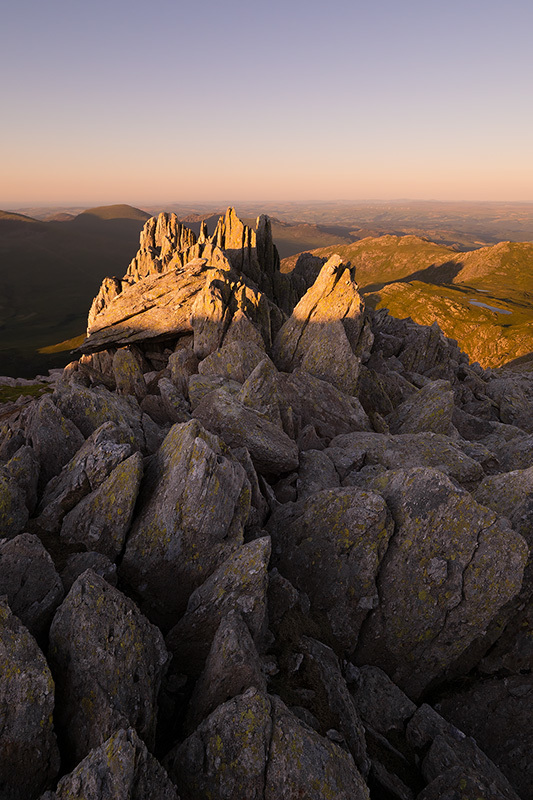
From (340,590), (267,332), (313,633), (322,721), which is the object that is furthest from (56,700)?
(267,332)

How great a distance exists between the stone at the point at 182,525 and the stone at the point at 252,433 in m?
6.88

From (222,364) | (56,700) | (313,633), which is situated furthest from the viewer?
(222,364)

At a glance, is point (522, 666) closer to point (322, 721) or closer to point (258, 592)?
point (322, 721)

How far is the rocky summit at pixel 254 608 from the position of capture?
1120 cm

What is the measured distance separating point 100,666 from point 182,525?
6.92 meters

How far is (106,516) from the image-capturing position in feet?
61.1

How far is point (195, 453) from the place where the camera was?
2002 centimetres

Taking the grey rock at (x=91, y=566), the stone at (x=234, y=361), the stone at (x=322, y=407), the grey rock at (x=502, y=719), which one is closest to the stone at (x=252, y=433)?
the stone at (x=322, y=407)

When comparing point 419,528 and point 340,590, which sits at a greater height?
point 419,528

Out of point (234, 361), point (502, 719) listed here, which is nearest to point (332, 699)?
point (502, 719)

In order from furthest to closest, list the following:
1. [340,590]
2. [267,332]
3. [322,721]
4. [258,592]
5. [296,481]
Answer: [267,332] < [296,481] < [340,590] < [258,592] < [322,721]

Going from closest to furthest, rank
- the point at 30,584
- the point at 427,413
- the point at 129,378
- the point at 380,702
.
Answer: the point at 30,584, the point at 380,702, the point at 427,413, the point at 129,378

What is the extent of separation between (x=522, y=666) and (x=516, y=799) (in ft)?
18.4

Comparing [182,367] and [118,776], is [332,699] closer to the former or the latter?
[118,776]
